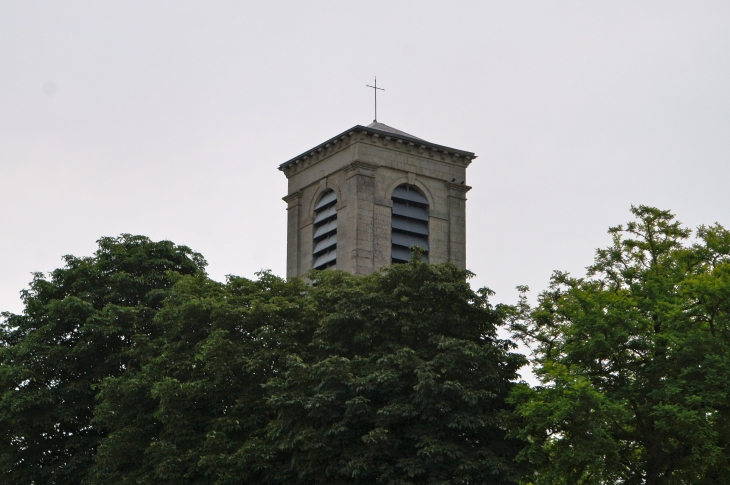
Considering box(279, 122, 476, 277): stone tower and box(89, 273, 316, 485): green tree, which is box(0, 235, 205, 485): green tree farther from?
box(279, 122, 476, 277): stone tower

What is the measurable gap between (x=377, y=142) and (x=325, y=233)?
17.7ft

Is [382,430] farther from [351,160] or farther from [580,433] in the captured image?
[351,160]

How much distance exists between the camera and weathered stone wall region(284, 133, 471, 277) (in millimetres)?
62031

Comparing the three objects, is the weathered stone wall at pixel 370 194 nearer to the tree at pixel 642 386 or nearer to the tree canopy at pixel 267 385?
the tree canopy at pixel 267 385

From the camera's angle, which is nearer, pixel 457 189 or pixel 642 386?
pixel 642 386

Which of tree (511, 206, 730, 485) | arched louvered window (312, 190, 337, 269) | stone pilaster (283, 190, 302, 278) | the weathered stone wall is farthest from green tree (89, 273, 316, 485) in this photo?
stone pilaster (283, 190, 302, 278)

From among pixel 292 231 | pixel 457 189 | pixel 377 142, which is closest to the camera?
pixel 377 142

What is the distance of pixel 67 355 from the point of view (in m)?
46.3

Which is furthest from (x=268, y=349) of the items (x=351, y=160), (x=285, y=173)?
(x=285, y=173)

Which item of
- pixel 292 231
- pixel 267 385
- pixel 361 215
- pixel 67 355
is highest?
pixel 292 231

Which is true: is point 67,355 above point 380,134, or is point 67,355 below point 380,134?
below

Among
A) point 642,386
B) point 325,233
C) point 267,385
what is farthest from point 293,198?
point 642,386

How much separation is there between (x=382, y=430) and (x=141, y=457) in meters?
9.90

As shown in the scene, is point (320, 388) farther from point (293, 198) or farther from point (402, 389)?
point (293, 198)
